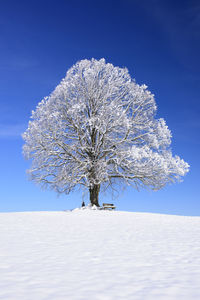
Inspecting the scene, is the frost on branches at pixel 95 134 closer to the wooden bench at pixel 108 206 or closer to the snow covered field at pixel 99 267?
the wooden bench at pixel 108 206

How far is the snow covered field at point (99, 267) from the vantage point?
419 cm

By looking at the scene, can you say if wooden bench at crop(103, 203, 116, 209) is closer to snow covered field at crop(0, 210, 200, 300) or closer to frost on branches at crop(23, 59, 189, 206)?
frost on branches at crop(23, 59, 189, 206)

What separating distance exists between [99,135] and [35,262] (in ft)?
56.9

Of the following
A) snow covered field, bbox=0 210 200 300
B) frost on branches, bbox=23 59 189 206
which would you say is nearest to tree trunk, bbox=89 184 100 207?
frost on branches, bbox=23 59 189 206

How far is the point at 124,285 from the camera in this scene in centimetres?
451

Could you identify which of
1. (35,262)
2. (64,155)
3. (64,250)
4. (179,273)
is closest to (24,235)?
(64,250)

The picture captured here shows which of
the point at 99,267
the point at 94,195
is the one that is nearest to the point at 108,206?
the point at 94,195

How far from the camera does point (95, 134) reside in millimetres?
23516

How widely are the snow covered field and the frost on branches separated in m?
12.1

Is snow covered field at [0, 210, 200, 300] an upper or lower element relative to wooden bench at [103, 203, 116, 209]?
lower

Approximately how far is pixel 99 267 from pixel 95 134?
713 inches

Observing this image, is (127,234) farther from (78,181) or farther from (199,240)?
(78,181)

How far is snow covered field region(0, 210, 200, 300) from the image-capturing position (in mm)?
4191

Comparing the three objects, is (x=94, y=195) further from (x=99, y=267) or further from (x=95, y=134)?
(x=99, y=267)
